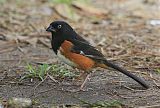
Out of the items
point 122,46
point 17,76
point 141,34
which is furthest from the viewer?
point 141,34

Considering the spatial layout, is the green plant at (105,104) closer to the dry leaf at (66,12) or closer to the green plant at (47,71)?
the green plant at (47,71)

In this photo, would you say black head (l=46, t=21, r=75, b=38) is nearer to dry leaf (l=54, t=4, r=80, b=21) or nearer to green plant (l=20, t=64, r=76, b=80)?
green plant (l=20, t=64, r=76, b=80)

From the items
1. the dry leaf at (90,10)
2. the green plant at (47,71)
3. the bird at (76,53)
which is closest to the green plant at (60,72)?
the green plant at (47,71)

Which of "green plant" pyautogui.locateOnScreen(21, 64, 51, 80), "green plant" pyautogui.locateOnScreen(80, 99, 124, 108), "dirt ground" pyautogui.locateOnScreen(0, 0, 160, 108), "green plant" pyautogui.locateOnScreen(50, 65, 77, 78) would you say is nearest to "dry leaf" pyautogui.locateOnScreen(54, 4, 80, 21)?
"dirt ground" pyautogui.locateOnScreen(0, 0, 160, 108)

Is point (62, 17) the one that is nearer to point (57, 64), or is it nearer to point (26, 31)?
point (26, 31)

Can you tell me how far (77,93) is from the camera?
4.94 m

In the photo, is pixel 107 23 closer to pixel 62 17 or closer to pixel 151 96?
pixel 62 17

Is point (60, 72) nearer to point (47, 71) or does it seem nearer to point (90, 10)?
point (47, 71)

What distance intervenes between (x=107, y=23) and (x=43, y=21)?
1.13 meters

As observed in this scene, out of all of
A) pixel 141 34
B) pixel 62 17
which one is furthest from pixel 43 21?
pixel 141 34

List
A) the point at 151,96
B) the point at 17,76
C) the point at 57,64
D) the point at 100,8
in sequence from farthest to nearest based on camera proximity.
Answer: the point at 100,8 → the point at 57,64 → the point at 17,76 → the point at 151,96

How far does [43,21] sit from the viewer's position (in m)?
9.05

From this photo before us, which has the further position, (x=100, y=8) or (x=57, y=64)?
(x=100, y=8)

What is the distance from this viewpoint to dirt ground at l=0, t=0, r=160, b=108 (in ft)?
16.1
